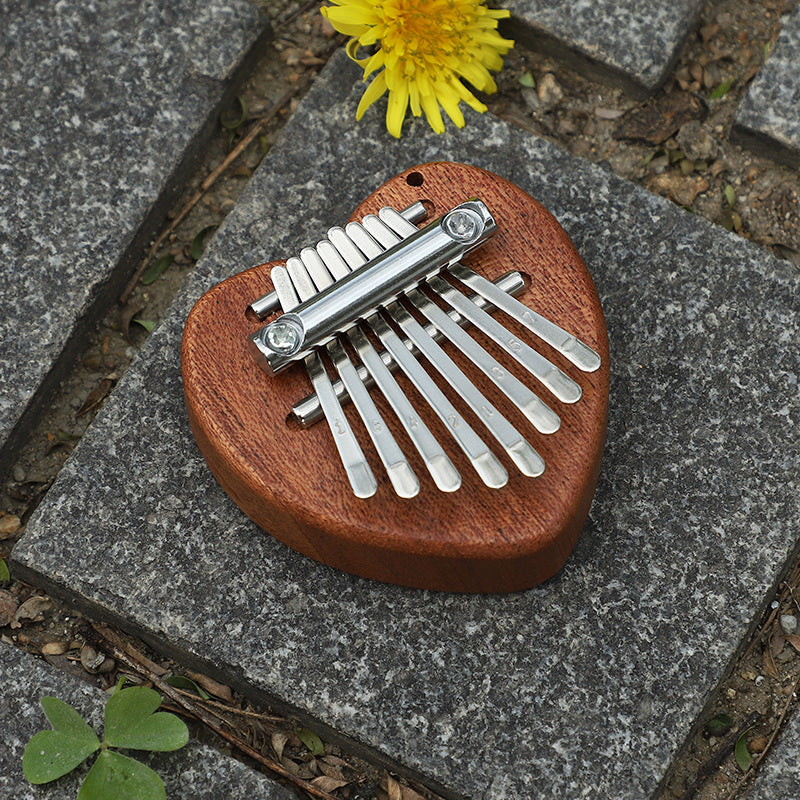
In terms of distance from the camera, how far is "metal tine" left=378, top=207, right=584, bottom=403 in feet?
3.42

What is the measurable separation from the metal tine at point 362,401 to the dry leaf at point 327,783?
0.41 metres

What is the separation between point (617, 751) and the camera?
1.12 meters

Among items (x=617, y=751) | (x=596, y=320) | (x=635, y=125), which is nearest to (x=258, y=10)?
(x=635, y=125)

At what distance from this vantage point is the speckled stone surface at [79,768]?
1.13 m

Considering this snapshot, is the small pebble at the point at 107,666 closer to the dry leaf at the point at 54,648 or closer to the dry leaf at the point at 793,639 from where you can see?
the dry leaf at the point at 54,648

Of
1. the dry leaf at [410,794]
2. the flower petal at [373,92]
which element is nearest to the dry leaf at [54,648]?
the dry leaf at [410,794]

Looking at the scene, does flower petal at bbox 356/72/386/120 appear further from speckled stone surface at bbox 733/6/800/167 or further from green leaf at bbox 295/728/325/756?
green leaf at bbox 295/728/325/756

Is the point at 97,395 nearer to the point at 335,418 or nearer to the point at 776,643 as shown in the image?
the point at 335,418

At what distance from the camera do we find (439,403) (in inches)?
41.4

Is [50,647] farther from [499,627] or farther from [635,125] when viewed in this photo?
[635,125]

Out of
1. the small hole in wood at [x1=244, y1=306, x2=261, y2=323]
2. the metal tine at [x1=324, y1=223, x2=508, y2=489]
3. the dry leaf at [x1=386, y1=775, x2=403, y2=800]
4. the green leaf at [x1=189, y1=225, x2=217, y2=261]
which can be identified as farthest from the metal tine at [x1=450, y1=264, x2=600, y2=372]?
the dry leaf at [x1=386, y1=775, x2=403, y2=800]

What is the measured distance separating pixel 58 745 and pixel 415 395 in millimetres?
577

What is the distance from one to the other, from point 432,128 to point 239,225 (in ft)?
1.00

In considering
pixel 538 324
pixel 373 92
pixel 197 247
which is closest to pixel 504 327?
pixel 538 324
